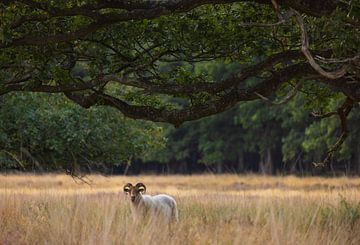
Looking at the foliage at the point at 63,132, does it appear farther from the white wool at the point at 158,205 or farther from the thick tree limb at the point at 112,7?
the thick tree limb at the point at 112,7

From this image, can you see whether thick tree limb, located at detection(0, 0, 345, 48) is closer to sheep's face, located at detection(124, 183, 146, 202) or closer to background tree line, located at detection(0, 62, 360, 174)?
background tree line, located at detection(0, 62, 360, 174)

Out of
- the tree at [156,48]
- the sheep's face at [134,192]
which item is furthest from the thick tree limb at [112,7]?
the sheep's face at [134,192]

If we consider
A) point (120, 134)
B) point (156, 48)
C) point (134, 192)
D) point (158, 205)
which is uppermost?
point (156, 48)

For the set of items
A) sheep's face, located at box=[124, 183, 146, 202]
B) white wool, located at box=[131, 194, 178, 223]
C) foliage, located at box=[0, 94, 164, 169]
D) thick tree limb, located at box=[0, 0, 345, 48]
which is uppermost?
thick tree limb, located at box=[0, 0, 345, 48]

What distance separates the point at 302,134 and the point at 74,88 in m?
46.8

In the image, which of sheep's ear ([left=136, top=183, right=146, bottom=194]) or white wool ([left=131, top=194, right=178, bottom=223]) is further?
sheep's ear ([left=136, top=183, right=146, bottom=194])

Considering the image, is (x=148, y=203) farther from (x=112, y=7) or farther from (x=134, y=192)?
(x=112, y=7)

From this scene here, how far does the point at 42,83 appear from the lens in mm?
14000

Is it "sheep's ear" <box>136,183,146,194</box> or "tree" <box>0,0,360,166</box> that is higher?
"tree" <box>0,0,360,166</box>

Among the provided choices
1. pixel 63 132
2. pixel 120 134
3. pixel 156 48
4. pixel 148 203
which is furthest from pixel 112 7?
pixel 120 134

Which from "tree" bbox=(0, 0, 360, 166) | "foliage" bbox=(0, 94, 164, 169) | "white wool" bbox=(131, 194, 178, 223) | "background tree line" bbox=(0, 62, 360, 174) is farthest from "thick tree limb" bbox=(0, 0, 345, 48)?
"foliage" bbox=(0, 94, 164, 169)

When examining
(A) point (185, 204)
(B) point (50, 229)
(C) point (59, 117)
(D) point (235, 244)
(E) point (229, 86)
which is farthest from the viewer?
(C) point (59, 117)

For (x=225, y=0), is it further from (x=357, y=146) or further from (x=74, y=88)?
(x=357, y=146)

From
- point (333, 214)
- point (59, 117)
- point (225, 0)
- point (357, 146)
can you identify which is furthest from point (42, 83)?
point (357, 146)
